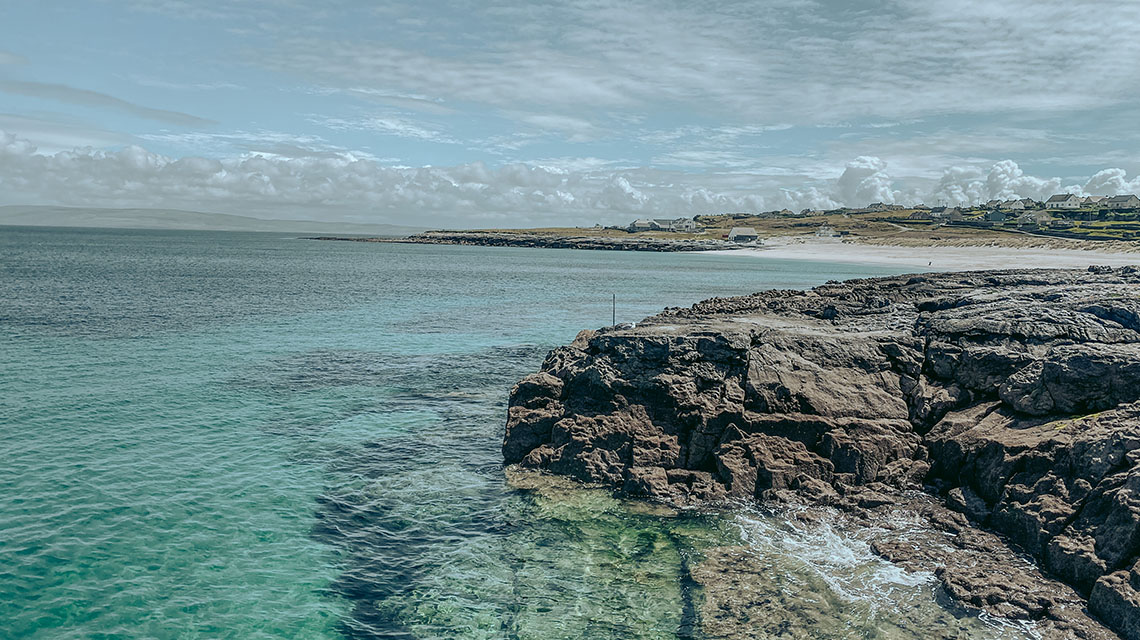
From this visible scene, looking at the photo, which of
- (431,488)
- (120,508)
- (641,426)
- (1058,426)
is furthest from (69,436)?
(1058,426)

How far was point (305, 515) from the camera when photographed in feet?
59.0

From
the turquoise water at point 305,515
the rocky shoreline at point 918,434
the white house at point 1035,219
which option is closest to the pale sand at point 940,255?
the white house at point 1035,219

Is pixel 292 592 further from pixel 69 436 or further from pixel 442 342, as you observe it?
pixel 442 342

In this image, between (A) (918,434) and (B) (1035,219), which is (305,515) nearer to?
(A) (918,434)

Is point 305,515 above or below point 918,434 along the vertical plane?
below

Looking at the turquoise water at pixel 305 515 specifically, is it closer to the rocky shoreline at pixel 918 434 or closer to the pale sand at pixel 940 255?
the rocky shoreline at pixel 918 434

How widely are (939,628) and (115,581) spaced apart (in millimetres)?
17097

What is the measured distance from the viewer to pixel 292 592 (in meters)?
Result: 14.4

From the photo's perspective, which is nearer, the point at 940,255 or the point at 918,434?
the point at 918,434

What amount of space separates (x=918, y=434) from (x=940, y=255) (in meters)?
119

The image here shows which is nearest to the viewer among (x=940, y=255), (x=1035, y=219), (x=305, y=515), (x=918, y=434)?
(x=305, y=515)

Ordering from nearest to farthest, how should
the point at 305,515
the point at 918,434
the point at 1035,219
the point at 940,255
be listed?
the point at 305,515 → the point at 918,434 → the point at 940,255 → the point at 1035,219

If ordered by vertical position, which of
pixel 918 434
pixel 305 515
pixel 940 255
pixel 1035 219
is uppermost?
pixel 1035 219

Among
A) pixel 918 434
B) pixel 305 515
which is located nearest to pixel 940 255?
pixel 918 434
